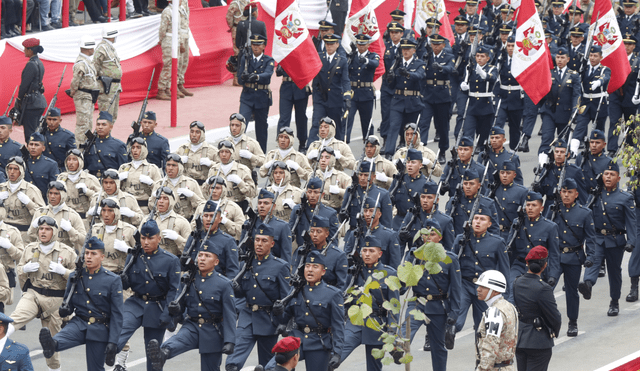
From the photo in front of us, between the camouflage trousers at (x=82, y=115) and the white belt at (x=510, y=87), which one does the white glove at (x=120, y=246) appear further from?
the white belt at (x=510, y=87)

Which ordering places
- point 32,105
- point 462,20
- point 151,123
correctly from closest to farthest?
1. point 151,123
2. point 32,105
3. point 462,20

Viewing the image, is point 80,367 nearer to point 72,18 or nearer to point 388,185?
point 388,185

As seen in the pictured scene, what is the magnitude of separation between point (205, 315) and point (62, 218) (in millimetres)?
3196

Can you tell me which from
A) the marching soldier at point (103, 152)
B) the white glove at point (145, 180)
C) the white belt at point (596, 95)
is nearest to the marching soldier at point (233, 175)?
the white glove at point (145, 180)

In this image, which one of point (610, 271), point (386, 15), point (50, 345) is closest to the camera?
point (50, 345)

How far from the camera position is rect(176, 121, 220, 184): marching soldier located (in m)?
16.7

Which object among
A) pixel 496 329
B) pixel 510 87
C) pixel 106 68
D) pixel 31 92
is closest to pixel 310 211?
pixel 496 329

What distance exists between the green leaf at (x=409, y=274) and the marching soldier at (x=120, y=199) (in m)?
6.71

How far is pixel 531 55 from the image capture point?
59.3 ft

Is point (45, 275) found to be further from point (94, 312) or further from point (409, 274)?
point (409, 274)

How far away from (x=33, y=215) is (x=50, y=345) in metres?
3.71

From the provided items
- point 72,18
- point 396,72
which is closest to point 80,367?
point 396,72

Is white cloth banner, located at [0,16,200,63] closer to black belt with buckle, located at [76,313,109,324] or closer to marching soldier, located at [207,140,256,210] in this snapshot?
marching soldier, located at [207,140,256,210]

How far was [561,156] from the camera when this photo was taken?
1609 cm
